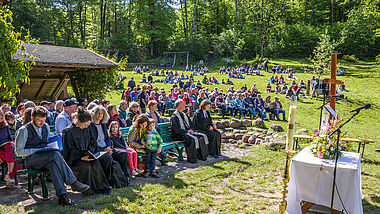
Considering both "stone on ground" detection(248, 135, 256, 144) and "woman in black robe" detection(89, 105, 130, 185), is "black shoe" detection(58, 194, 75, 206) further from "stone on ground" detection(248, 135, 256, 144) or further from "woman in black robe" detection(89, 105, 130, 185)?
"stone on ground" detection(248, 135, 256, 144)

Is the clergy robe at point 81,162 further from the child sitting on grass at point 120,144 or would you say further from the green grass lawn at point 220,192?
the child sitting on grass at point 120,144

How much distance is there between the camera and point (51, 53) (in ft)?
37.6

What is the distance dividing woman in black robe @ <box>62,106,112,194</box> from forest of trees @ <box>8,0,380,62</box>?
34981 millimetres

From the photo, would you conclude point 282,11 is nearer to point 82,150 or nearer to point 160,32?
point 160,32

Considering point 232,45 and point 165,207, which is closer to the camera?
point 165,207

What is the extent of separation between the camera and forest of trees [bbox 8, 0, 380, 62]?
136 ft

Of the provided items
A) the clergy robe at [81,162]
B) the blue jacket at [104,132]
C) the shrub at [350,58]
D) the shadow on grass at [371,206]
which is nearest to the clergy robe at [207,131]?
the blue jacket at [104,132]

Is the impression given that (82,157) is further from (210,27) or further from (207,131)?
(210,27)

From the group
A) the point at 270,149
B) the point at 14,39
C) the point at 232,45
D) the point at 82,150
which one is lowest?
the point at 270,149

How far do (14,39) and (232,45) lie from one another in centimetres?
4268

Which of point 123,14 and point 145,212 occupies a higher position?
point 123,14

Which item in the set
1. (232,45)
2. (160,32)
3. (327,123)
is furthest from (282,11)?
(327,123)

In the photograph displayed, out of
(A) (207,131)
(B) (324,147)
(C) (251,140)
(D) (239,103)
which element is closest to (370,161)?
(C) (251,140)

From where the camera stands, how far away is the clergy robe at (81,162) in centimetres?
526
